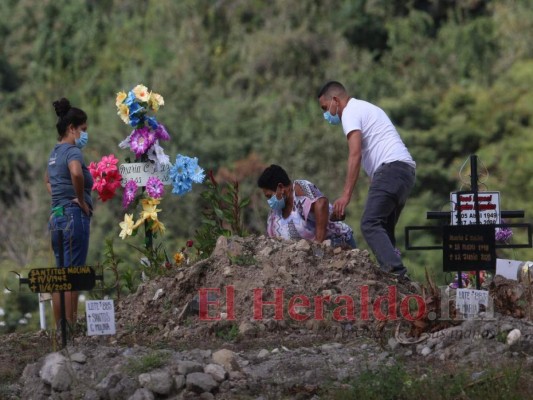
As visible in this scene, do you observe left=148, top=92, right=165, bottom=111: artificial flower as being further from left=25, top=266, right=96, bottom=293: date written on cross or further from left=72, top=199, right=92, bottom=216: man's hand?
left=25, top=266, right=96, bottom=293: date written on cross

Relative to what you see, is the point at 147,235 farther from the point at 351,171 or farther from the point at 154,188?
the point at 351,171

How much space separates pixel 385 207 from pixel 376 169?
0.33 metres

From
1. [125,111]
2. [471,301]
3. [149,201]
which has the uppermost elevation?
[125,111]

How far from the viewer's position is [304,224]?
381 inches

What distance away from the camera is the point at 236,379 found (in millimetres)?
7203

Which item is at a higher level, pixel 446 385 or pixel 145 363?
pixel 145 363

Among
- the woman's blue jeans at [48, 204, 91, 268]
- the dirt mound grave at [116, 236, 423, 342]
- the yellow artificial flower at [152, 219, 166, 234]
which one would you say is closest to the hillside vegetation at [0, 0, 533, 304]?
the yellow artificial flower at [152, 219, 166, 234]

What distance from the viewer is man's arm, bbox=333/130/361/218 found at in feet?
29.5

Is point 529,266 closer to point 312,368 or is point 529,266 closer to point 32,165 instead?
point 312,368

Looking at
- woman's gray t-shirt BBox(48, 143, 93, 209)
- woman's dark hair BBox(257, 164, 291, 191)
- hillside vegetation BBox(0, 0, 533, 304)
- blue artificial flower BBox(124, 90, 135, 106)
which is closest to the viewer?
woman's gray t-shirt BBox(48, 143, 93, 209)

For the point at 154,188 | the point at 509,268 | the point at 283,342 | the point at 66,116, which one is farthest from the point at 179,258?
the point at 509,268

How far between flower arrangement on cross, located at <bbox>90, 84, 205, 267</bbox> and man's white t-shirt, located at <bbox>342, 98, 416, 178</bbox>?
144cm

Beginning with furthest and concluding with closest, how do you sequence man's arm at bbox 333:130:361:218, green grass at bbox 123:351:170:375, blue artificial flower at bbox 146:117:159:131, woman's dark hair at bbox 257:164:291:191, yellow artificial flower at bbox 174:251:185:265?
blue artificial flower at bbox 146:117:159:131
yellow artificial flower at bbox 174:251:185:265
woman's dark hair at bbox 257:164:291:191
man's arm at bbox 333:130:361:218
green grass at bbox 123:351:170:375

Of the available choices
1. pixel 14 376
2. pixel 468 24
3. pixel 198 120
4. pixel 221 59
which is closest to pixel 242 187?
pixel 198 120
